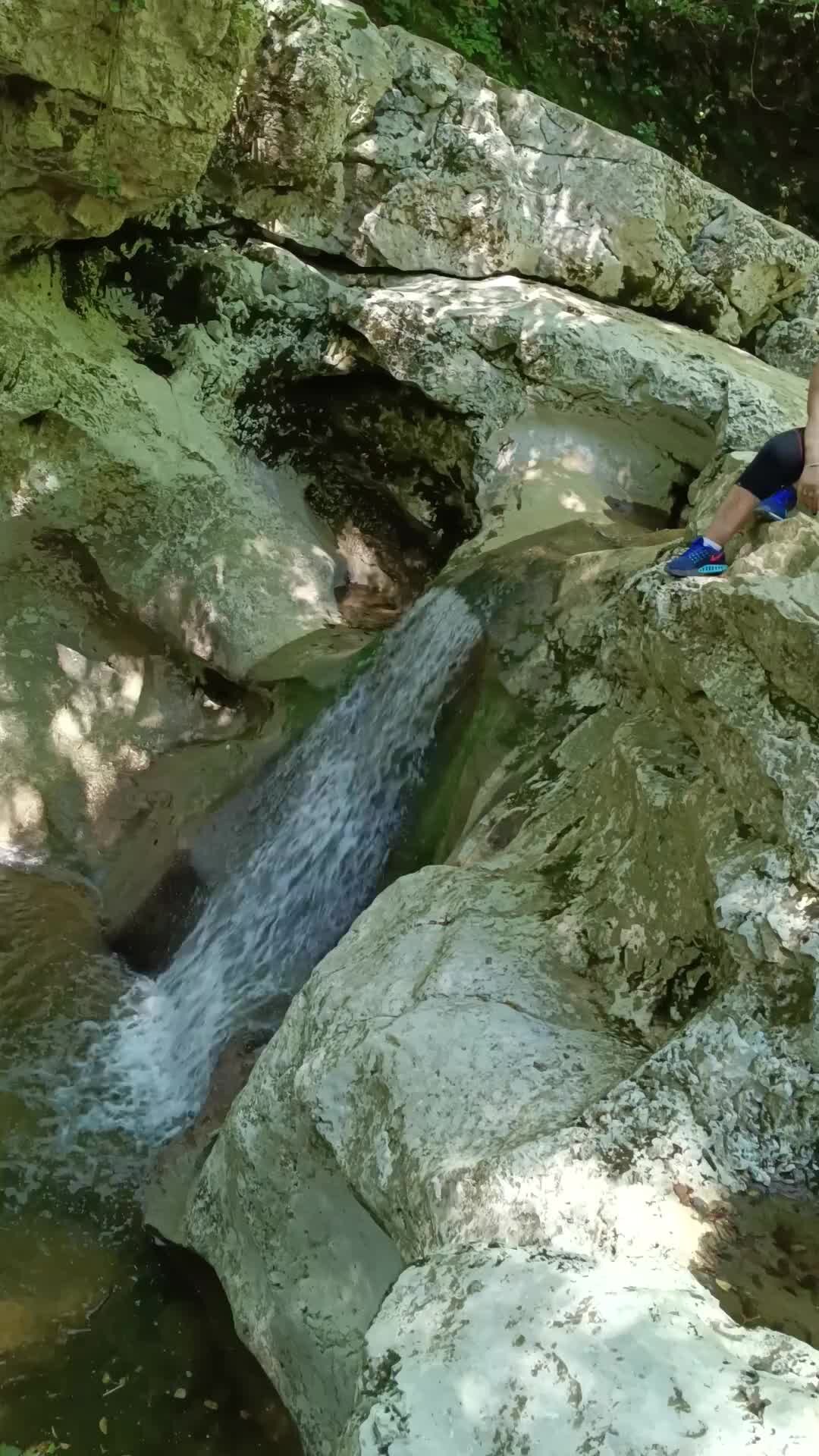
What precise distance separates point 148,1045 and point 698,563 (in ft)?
10.1

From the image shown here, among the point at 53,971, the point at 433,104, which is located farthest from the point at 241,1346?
the point at 433,104

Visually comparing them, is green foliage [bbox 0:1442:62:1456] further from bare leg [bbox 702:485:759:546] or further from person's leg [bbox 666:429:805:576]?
bare leg [bbox 702:485:759:546]

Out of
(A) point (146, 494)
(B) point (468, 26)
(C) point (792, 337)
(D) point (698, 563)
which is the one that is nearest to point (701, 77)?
(B) point (468, 26)

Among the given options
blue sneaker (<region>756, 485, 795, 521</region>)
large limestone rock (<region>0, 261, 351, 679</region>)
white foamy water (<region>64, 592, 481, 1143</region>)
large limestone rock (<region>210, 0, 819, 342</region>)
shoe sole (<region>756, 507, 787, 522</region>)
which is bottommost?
white foamy water (<region>64, 592, 481, 1143</region>)

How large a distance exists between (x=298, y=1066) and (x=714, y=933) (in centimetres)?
129

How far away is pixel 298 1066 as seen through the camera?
3.30 m

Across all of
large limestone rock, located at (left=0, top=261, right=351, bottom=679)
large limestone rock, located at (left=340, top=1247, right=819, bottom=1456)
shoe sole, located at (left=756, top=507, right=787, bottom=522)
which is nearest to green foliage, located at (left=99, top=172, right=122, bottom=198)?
large limestone rock, located at (left=0, top=261, right=351, bottom=679)

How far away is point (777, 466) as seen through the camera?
11.9ft

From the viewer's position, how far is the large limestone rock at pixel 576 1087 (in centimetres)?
179

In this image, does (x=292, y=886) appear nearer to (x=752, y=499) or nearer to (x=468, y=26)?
(x=752, y=499)

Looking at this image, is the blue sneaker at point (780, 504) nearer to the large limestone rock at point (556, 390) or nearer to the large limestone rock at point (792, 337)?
the large limestone rock at point (556, 390)

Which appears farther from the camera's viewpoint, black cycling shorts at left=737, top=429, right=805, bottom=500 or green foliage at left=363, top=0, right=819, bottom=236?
green foliage at left=363, top=0, right=819, bottom=236

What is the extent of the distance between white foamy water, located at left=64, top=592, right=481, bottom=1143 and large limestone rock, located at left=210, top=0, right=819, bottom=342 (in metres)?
2.56

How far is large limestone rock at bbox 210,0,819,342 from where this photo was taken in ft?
19.7
